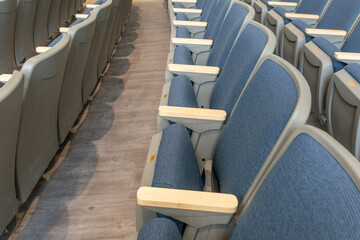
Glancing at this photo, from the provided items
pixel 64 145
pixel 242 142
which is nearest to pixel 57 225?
pixel 64 145

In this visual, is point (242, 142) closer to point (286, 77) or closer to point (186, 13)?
point (286, 77)

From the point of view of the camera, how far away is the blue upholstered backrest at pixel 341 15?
723 mm

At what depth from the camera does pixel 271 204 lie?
20 centimetres

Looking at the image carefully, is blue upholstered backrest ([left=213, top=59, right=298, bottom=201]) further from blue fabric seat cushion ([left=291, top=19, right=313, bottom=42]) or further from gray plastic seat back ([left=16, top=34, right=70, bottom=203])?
blue fabric seat cushion ([left=291, top=19, right=313, bottom=42])

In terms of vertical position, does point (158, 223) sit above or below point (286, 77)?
below

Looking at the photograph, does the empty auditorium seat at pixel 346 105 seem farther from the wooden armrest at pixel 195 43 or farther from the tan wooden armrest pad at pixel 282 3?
the tan wooden armrest pad at pixel 282 3

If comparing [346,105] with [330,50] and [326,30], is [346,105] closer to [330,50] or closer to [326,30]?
[330,50]

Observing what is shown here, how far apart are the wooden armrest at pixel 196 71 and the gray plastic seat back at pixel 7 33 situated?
43cm

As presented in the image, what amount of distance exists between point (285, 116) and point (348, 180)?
94mm

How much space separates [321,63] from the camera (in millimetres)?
560

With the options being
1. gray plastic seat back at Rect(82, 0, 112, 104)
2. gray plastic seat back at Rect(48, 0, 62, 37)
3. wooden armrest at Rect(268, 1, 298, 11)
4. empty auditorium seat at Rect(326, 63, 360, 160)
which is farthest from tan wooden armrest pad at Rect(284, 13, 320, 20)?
gray plastic seat back at Rect(48, 0, 62, 37)

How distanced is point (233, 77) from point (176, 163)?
0.17 m

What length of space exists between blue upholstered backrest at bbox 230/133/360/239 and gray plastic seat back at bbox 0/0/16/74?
2.38ft

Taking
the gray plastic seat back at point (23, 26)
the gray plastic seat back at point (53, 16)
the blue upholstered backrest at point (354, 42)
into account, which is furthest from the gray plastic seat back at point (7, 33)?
the blue upholstered backrest at point (354, 42)
